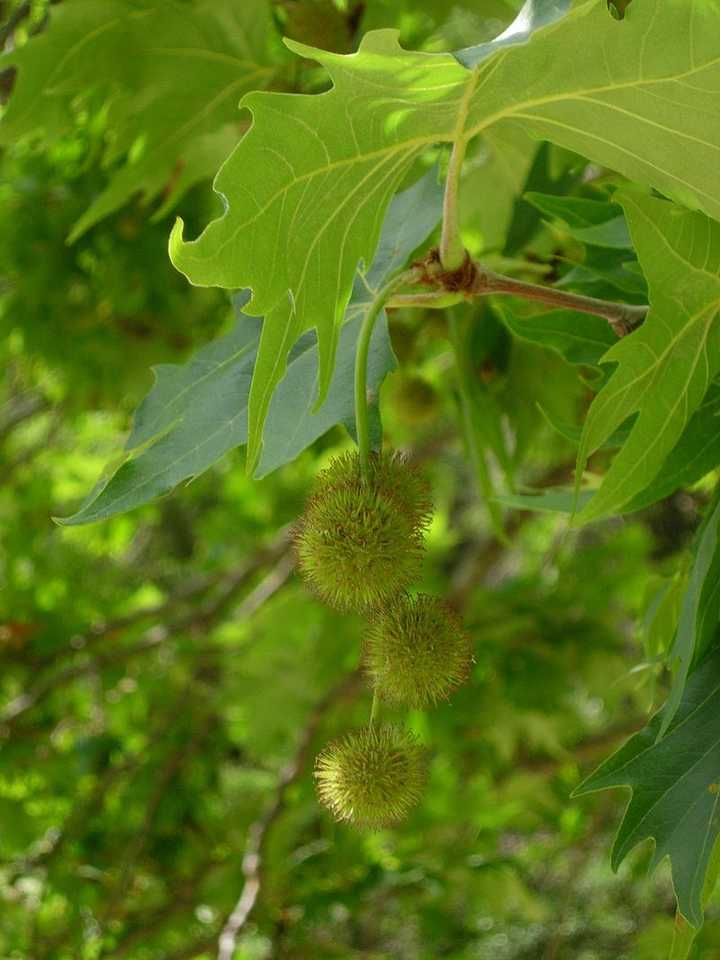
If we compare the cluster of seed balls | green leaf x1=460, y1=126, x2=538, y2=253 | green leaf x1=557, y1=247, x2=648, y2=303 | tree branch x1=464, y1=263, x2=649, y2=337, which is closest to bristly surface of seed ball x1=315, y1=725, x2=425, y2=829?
the cluster of seed balls

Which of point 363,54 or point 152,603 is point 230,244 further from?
point 152,603

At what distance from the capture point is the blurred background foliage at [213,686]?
3.35m

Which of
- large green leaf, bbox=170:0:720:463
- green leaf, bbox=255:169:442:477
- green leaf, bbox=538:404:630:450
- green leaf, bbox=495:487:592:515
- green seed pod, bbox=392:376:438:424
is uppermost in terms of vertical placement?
large green leaf, bbox=170:0:720:463

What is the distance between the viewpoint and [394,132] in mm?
1129

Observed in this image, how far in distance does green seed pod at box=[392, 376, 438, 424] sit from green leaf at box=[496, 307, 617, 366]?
1.29 m

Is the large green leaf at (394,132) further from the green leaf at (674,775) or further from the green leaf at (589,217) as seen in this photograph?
the green leaf at (674,775)

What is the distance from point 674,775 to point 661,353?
457 millimetres

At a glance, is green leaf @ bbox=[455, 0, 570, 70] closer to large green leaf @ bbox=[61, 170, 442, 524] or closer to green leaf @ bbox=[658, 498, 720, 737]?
large green leaf @ bbox=[61, 170, 442, 524]

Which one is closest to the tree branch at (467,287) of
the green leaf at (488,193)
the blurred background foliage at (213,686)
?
the green leaf at (488,193)

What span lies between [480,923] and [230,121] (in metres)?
4.41

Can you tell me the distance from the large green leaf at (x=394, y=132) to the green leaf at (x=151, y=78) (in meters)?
1.05

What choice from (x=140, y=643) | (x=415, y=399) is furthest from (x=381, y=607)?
(x=140, y=643)

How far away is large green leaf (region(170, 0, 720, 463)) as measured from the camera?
3.35 ft

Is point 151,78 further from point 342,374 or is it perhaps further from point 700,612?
point 700,612
